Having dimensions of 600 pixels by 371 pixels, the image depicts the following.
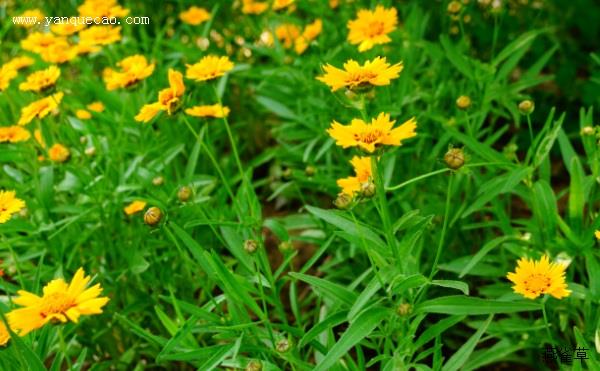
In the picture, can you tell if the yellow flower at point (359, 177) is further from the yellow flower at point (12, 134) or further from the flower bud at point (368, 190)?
the yellow flower at point (12, 134)

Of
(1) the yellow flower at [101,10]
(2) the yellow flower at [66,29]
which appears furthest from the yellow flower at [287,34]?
(2) the yellow flower at [66,29]

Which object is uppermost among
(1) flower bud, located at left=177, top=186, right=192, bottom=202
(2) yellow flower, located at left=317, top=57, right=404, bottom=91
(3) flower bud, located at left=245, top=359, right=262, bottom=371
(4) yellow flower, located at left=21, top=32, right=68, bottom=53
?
(2) yellow flower, located at left=317, top=57, right=404, bottom=91

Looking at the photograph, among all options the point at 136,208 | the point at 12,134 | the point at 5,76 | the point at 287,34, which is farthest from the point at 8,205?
the point at 287,34

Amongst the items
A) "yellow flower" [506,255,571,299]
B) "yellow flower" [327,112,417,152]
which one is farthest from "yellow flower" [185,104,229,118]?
"yellow flower" [506,255,571,299]

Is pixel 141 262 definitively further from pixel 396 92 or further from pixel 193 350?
pixel 396 92

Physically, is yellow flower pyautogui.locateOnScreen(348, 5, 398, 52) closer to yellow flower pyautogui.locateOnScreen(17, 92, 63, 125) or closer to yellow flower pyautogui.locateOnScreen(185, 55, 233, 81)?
yellow flower pyautogui.locateOnScreen(185, 55, 233, 81)

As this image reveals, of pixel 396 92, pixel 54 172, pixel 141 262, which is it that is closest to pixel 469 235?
pixel 396 92

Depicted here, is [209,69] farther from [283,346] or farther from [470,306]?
[470,306]
